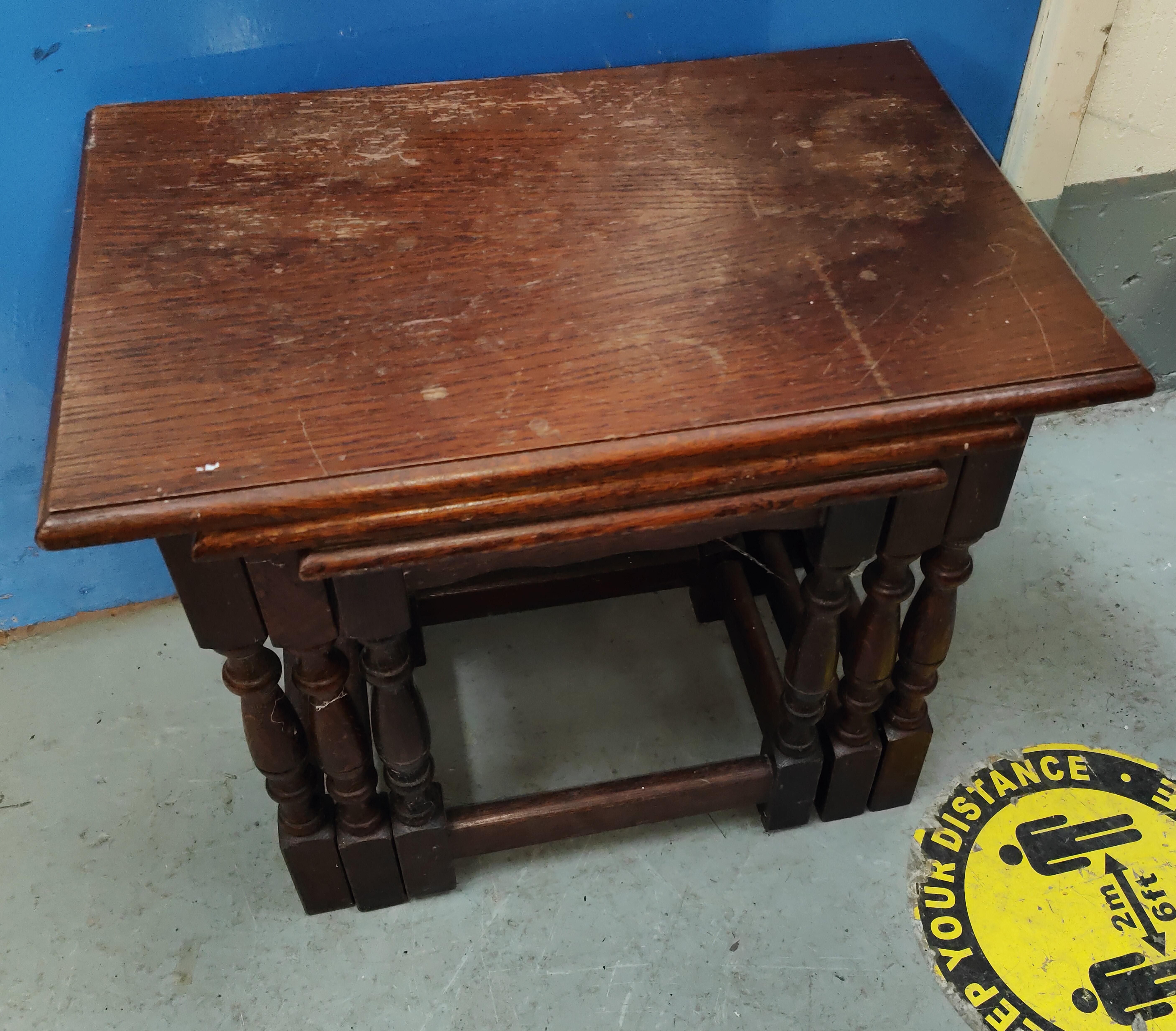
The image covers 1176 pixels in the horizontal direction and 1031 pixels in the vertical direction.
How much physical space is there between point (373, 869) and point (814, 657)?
2.34ft

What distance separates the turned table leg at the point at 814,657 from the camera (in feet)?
4.26

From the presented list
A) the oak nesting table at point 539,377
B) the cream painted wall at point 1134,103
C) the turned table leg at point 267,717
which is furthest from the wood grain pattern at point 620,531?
the cream painted wall at point 1134,103

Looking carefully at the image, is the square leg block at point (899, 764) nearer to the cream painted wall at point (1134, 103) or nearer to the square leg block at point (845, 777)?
the square leg block at point (845, 777)

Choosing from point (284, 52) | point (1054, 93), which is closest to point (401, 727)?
point (284, 52)

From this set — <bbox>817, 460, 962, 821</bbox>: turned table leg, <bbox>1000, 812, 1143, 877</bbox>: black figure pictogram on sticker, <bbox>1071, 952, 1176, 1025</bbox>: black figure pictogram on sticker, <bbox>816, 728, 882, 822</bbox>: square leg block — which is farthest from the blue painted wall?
<bbox>1071, 952, 1176, 1025</bbox>: black figure pictogram on sticker

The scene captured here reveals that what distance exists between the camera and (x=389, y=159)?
1.41m

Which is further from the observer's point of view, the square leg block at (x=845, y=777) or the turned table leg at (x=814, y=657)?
the square leg block at (x=845, y=777)

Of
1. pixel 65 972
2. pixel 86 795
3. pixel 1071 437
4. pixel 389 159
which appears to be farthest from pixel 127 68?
pixel 1071 437

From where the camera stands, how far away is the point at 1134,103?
6.28 ft

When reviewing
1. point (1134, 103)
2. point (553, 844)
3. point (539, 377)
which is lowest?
point (553, 844)

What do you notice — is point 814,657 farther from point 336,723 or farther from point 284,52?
point 284,52

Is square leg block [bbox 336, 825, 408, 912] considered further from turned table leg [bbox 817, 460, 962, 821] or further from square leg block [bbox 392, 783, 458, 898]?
turned table leg [bbox 817, 460, 962, 821]

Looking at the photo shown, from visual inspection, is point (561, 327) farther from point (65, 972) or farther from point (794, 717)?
point (65, 972)

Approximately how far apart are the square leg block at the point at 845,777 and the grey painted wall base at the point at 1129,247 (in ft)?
3.31
